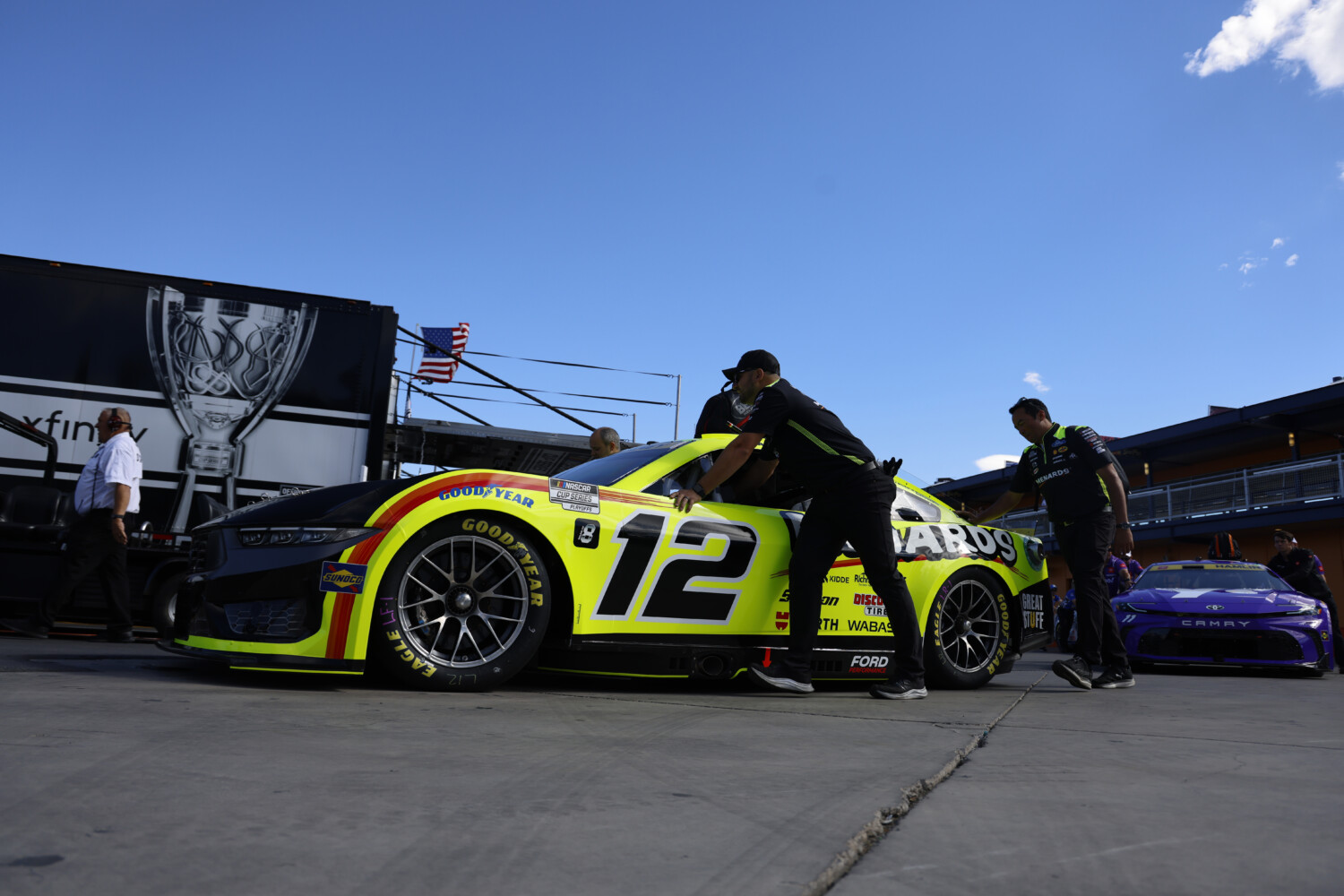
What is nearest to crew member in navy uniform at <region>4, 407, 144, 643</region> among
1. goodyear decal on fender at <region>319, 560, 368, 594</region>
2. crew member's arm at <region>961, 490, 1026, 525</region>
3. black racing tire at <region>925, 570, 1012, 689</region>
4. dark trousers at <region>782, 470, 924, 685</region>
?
goodyear decal on fender at <region>319, 560, 368, 594</region>

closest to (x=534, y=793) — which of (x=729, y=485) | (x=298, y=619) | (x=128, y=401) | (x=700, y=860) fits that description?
(x=700, y=860)

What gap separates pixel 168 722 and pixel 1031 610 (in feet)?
15.2

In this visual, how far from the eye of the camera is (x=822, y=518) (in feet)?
16.0

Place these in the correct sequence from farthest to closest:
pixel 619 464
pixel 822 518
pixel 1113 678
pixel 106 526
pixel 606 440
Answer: pixel 606 440, pixel 106 526, pixel 1113 678, pixel 619 464, pixel 822 518

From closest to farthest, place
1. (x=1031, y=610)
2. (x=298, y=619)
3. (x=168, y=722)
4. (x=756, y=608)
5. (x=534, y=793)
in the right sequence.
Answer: (x=534, y=793), (x=168, y=722), (x=298, y=619), (x=756, y=608), (x=1031, y=610)

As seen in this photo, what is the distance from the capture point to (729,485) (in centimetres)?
516

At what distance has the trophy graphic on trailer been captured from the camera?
7.65 m

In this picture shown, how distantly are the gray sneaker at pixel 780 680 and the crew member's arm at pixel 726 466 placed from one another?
2.72 ft

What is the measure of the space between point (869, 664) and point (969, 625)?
29.4 inches

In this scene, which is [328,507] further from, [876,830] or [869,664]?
[876,830]

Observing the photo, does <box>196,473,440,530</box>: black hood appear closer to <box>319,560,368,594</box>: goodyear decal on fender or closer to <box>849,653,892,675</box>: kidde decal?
<box>319,560,368,594</box>: goodyear decal on fender

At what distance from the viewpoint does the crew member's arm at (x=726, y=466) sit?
185 inches

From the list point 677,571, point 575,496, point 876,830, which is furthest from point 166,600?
point 876,830

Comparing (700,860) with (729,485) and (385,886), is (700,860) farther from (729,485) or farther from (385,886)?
(729,485)
